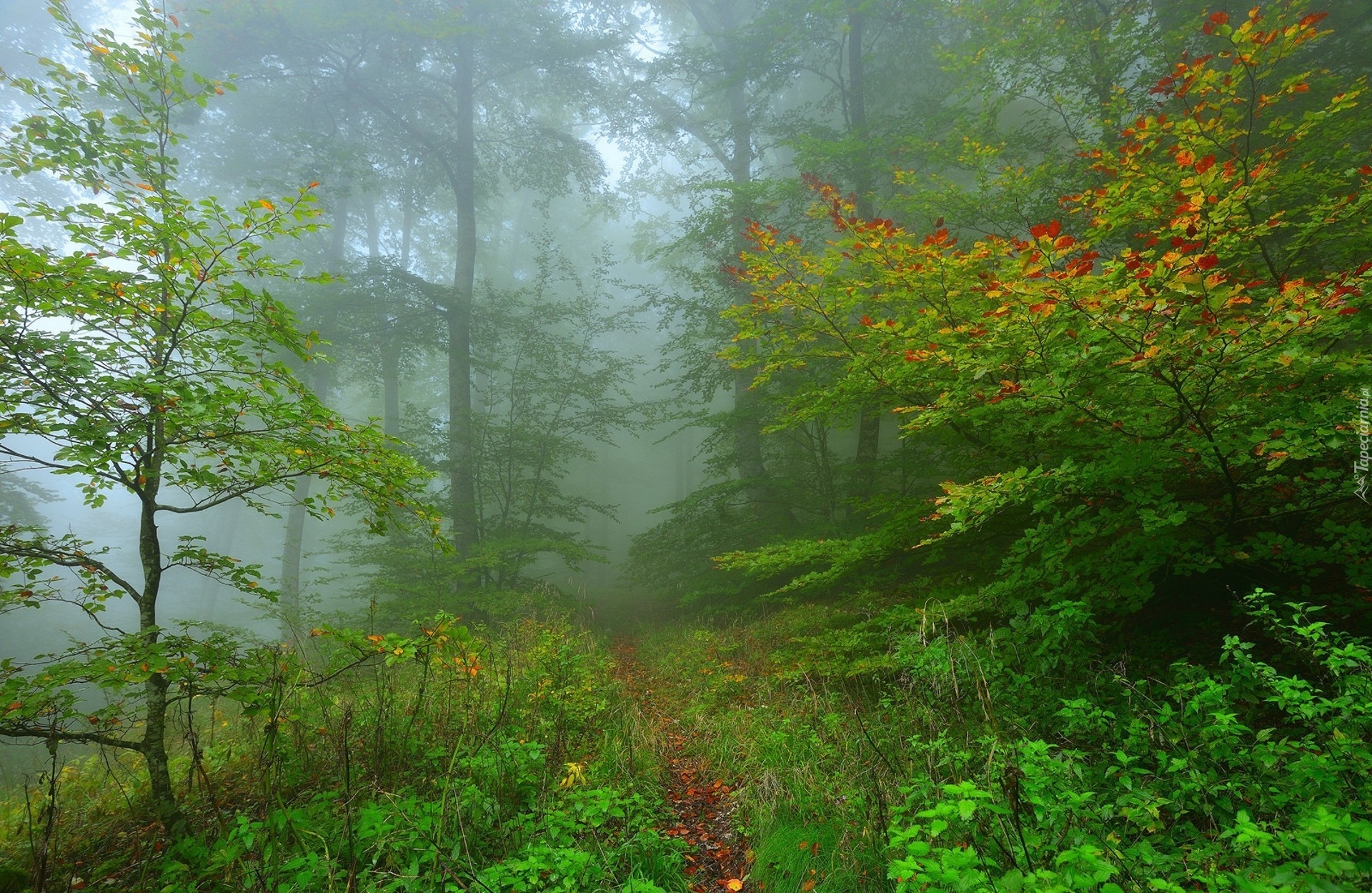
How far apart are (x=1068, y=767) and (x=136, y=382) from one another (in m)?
4.58

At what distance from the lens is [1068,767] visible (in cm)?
211

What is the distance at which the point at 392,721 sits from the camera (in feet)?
13.1

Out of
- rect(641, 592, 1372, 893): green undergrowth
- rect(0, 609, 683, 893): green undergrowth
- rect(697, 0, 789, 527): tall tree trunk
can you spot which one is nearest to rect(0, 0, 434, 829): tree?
rect(0, 609, 683, 893): green undergrowth

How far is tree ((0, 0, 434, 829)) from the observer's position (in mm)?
2529

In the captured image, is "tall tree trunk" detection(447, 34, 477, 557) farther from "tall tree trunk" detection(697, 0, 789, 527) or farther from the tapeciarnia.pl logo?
the tapeciarnia.pl logo

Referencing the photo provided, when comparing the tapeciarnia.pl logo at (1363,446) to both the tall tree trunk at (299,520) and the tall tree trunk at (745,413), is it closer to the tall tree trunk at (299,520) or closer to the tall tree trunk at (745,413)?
the tall tree trunk at (745,413)

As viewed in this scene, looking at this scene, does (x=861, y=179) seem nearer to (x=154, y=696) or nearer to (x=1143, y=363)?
(x=1143, y=363)

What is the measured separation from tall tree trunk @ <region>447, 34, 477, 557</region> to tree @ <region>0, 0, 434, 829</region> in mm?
5914

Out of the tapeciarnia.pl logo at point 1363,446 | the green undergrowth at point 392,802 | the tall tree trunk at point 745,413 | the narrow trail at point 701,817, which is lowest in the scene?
the narrow trail at point 701,817

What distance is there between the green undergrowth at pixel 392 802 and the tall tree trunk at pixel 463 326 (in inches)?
201

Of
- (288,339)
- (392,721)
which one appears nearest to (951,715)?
(392,721)

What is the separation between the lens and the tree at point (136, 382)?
2.53 meters

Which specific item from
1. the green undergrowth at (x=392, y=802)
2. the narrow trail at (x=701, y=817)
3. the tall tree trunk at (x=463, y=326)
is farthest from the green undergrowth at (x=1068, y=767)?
the tall tree trunk at (x=463, y=326)

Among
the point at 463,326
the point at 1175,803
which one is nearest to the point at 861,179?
the point at 463,326
